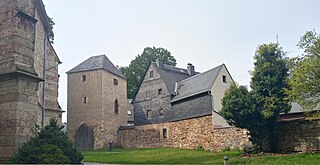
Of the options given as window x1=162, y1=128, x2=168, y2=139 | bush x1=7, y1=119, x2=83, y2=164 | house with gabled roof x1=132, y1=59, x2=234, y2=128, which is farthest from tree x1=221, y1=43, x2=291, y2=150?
window x1=162, y1=128, x2=168, y2=139

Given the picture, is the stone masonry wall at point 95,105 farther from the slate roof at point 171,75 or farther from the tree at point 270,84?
the tree at point 270,84

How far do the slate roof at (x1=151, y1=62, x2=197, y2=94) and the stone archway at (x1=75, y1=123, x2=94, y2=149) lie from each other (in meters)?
9.27

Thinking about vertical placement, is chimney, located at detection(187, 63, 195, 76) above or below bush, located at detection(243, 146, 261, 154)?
above

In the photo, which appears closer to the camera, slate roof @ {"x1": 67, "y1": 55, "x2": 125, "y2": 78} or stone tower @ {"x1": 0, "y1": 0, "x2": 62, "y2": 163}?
stone tower @ {"x1": 0, "y1": 0, "x2": 62, "y2": 163}

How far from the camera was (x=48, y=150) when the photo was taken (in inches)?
377

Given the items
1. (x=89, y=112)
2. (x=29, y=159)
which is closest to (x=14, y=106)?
(x=29, y=159)

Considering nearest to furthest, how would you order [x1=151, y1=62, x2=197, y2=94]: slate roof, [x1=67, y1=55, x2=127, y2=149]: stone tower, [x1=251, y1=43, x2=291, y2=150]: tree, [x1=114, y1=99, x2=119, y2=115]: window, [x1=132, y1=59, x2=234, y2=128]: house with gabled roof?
1. [x1=251, y1=43, x2=291, y2=150]: tree
2. [x1=132, y1=59, x2=234, y2=128]: house with gabled roof
3. [x1=151, y1=62, x2=197, y2=94]: slate roof
4. [x1=67, y1=55, x2=127, y2=149]: stone tower
5. [x1=114, y1=99, x2=119, y2=115]: window

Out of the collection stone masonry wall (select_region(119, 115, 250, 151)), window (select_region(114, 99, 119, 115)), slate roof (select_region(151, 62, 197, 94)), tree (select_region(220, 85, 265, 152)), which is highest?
slate roof (select_region(151, 62, 197, 94))

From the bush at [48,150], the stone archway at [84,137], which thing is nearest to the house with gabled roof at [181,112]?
the stone archway at [84,137]

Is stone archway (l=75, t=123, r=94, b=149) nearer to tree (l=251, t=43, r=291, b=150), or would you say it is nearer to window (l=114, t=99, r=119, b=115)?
window (l=114, t=99, r=119, b=115)

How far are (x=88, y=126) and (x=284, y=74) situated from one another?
872 inches

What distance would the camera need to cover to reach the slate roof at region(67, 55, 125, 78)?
3615 cm

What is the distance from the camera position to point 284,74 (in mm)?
18891

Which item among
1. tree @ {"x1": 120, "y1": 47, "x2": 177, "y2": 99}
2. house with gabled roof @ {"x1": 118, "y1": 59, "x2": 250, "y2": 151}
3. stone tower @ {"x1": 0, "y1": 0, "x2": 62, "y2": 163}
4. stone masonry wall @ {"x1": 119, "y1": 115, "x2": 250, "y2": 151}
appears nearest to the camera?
stone tower @ {"x1": 0, "y1": 0, "x2": 62, "y2": 163}
